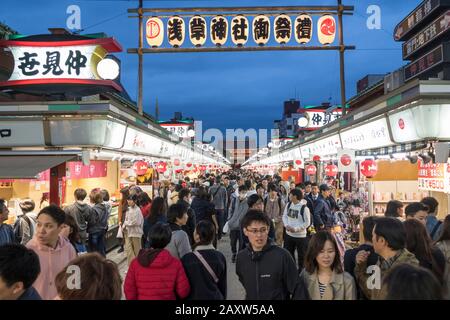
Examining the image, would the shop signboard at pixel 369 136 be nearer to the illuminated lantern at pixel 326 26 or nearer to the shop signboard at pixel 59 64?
the illuminated lantern at pixel 326 26

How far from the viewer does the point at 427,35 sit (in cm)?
4281

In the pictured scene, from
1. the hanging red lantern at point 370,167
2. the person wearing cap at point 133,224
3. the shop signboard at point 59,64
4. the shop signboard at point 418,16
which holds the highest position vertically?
the shop signboard at point 418,16

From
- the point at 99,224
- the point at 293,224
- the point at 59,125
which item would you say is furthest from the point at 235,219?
the point at 59,125

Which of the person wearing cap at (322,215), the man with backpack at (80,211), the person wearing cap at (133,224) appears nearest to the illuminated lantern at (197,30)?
the person wearing cap at (133,224)

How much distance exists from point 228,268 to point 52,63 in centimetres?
746

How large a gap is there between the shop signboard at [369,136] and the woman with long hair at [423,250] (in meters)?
5.34

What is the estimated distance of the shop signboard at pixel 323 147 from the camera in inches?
604

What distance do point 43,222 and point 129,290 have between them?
148cm

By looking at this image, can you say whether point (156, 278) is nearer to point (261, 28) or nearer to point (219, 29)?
point (219, 29)

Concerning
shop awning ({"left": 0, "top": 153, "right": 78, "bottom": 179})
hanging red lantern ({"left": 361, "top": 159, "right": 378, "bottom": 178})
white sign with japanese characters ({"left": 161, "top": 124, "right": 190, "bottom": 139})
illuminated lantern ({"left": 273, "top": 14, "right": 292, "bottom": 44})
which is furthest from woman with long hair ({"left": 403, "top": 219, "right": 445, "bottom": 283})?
white sign with japanese characters ({"left": 161, "top": 124, "right": 190, "bottom": 139})

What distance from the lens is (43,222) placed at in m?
4.77

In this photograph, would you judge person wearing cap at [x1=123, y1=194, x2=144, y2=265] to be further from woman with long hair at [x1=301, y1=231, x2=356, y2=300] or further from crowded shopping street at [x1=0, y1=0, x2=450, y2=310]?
woman with long hair at [x1=301, y1=231, x2=356, y2=300]

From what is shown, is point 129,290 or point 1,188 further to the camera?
point 1,188

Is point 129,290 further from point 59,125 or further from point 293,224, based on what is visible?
point 59,125
